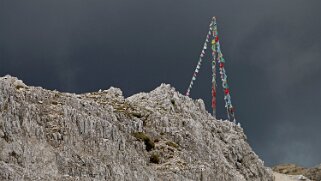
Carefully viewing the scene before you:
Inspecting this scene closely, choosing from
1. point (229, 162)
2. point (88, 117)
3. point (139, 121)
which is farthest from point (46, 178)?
point (229, 162)

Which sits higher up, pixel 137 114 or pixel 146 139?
pixel 137 114

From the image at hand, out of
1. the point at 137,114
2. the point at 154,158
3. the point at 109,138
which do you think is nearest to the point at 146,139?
the point at 154,158

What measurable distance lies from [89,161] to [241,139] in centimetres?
6611

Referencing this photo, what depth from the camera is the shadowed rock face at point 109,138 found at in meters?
69.0

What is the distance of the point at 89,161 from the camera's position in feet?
239

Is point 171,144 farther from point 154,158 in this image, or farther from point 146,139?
point 154,158

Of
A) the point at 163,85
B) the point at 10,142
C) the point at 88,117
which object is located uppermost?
the point at 163,85

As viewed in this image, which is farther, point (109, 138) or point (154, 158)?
point (154, 158)

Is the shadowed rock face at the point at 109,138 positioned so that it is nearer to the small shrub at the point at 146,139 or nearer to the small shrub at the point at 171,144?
the small shrub at the point at 171,144

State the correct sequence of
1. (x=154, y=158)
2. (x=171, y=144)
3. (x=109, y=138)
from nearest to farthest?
(x=109, y=138)
(x=154, y=158)
(x=171, y=144)

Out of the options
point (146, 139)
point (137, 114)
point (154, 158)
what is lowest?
point (154, 158)

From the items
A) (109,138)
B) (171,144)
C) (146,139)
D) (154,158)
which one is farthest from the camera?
(171,144)

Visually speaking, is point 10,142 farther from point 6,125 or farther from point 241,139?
point 241,139

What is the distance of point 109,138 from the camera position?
82.0 m
